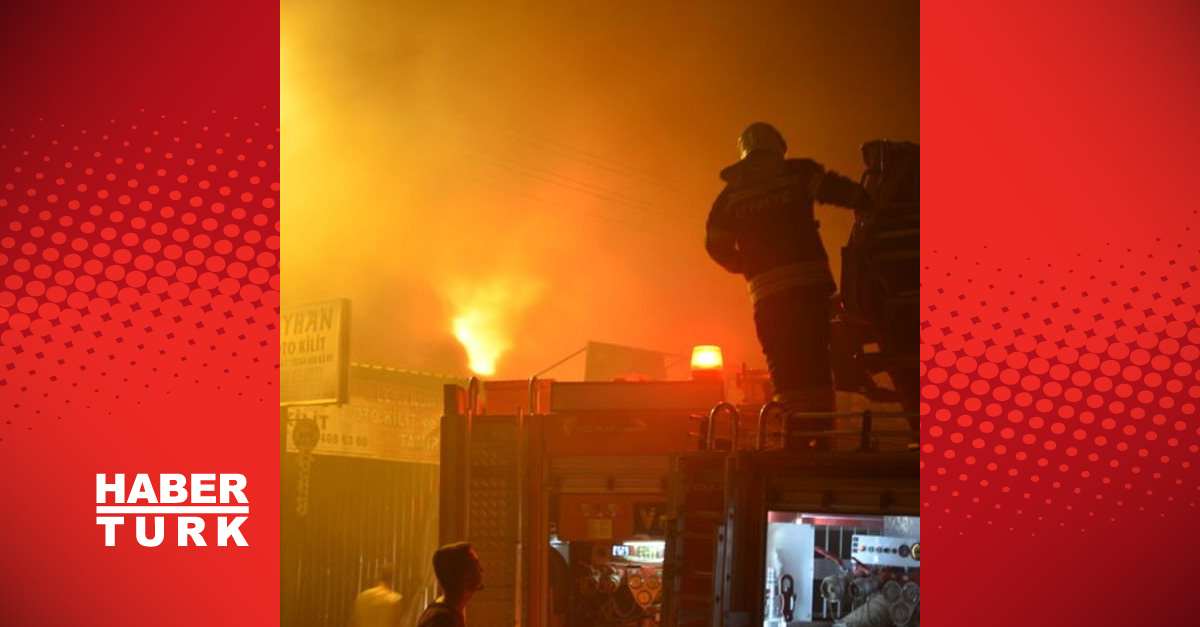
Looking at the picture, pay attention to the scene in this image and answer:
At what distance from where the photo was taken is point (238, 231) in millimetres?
6984

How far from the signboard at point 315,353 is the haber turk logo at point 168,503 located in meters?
9.68

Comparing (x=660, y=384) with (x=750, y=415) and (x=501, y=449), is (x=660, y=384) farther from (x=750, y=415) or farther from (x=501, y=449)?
(x=501, y=449)

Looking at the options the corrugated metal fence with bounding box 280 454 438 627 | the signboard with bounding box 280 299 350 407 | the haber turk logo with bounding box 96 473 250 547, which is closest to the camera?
the haber turk logo with bounding box 96 473 250 547

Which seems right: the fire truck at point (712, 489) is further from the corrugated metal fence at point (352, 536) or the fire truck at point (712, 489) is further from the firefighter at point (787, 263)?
the corrugated metal fence at point (352, 536)

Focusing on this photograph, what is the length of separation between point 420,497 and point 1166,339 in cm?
1326

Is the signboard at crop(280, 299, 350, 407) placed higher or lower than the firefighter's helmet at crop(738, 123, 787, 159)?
lower

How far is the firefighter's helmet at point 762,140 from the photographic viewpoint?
6.00 meters

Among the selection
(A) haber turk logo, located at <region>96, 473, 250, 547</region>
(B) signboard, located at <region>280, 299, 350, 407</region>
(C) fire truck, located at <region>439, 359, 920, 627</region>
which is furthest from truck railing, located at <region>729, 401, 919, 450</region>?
(B) signboard, located at <region>280, 299, 350, 407</region>

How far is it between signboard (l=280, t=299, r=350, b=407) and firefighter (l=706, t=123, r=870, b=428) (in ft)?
38.2

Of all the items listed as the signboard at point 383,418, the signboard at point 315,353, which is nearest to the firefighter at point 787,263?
the signboard at point 315,353

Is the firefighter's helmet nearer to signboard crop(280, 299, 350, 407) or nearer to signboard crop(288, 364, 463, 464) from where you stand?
signboard crop(280, 299, 350, 407)

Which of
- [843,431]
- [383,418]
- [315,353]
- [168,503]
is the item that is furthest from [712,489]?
[383,418]

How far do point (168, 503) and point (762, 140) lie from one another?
13.2ft

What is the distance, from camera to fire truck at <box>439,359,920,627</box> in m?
5.06
